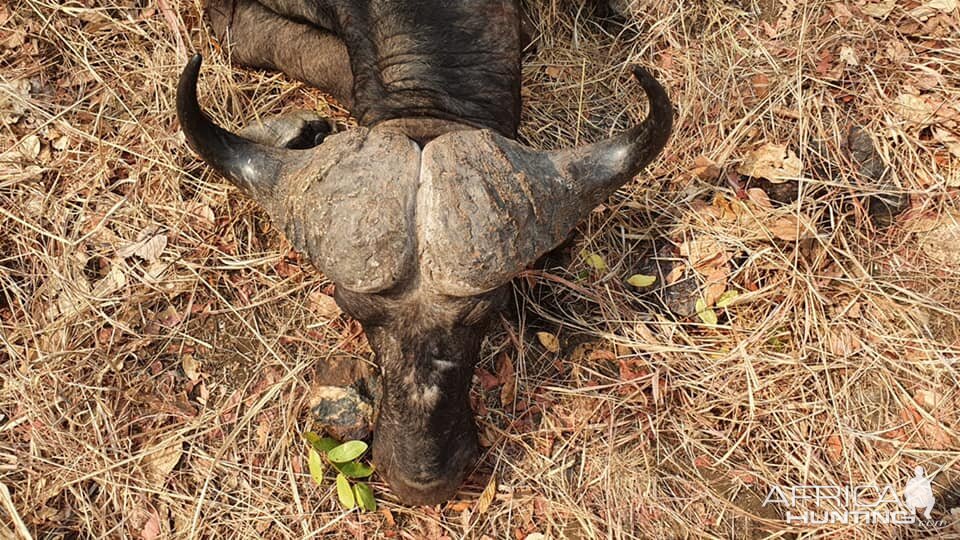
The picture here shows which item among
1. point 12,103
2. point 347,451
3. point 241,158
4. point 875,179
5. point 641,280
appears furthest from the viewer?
point 12,103

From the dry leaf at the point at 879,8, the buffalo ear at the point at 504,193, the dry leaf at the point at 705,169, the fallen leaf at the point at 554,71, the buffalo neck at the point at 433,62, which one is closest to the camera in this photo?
the buffalo ear at the point at 504,193

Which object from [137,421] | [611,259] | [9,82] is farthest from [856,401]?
[9,82]

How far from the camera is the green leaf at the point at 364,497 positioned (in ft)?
10.2

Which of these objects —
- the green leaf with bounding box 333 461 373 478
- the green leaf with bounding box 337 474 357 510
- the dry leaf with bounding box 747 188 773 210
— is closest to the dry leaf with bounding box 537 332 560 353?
the green leaf with bounding box 333 461 373 478

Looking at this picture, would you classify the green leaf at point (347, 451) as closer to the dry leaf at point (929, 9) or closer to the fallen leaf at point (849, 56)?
the fallen leaf at point (849, 56)

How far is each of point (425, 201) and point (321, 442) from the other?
4.81 ft

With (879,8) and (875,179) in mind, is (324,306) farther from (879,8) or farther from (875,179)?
(879,8)

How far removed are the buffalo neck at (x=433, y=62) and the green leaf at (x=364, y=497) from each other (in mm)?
1524

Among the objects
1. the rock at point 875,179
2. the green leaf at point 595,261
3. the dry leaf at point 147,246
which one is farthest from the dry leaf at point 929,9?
the dry leaf at point 147,246

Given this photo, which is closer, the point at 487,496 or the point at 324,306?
the point at 487,496

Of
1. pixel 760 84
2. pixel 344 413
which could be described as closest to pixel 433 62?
pixel 344 413

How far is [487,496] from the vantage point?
318 cm

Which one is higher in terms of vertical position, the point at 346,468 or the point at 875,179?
the point at 875,179

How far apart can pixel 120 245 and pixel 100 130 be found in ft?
2.18
